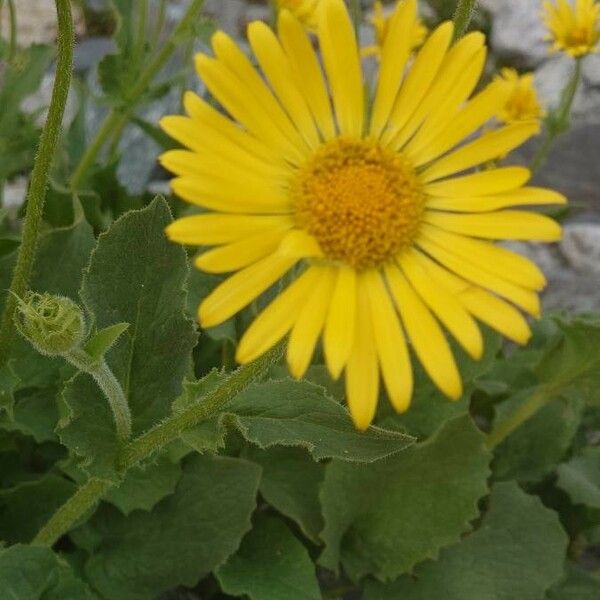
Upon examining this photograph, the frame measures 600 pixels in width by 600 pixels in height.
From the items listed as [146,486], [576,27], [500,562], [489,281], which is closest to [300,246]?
→ [489,281]

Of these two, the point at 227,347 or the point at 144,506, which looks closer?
the point at 144,506

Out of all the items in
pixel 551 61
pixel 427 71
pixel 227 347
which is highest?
pixel 427 71

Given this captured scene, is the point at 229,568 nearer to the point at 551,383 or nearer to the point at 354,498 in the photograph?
the point at 354,498

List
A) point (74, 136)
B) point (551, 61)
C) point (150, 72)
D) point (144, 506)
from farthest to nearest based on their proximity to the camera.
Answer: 1. point (551, 61)
2. point (74, 136)
3. point (150, 72)
4. point (144, 506)

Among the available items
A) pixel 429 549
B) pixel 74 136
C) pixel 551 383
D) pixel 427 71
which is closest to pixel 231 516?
pixel 429 549

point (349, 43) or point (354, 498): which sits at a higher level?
point (349, 43)

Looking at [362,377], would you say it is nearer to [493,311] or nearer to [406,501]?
[493,311]

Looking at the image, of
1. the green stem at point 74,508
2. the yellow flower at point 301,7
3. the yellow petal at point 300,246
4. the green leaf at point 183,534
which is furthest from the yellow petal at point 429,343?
the yellow flower at point 301,7

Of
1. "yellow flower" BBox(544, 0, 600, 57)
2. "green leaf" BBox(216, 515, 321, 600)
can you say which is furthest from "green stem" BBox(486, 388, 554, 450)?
"yellow flower" BBox(544, 0, 600, 57)
